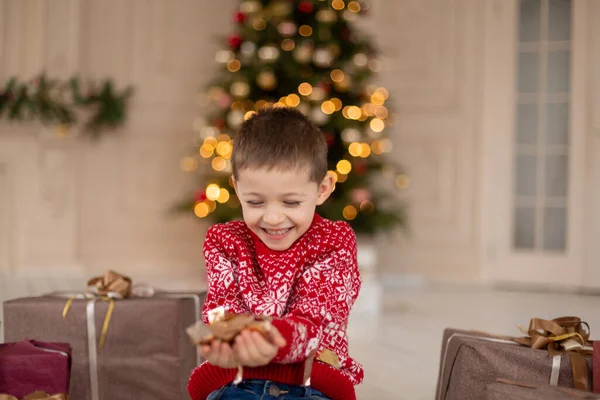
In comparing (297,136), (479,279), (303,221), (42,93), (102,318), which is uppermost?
(42,93)

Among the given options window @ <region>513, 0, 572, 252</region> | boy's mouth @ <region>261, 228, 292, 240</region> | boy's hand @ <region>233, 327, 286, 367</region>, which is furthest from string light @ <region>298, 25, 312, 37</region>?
boy's hand @ <region>233, 327, 286, 367</region>

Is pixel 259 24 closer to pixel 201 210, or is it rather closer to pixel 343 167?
pixel 343 167

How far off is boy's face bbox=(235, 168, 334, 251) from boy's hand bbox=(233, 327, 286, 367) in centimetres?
26

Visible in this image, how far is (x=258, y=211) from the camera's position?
1294 mm

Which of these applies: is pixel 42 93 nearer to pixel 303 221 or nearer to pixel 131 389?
pixel 131 389

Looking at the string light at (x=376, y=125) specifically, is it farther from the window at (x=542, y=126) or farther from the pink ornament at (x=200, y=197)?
the window at (x=542, y=126)

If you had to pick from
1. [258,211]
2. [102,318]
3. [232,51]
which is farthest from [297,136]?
[232,51]

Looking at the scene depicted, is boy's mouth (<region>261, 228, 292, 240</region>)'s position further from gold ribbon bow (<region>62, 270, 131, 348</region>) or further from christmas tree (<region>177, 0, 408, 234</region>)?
christmas tree (<region>177, 0, 408, 234</region>)

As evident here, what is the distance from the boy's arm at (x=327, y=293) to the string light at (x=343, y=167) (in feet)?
8.69

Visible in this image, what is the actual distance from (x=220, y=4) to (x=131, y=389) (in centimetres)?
392

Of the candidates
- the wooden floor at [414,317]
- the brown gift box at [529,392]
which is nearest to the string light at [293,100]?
the wooden floor at [414,317]

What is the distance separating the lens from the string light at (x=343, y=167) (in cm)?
407

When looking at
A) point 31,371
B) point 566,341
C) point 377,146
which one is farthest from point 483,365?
point 377,146

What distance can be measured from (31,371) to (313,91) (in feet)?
8.92
